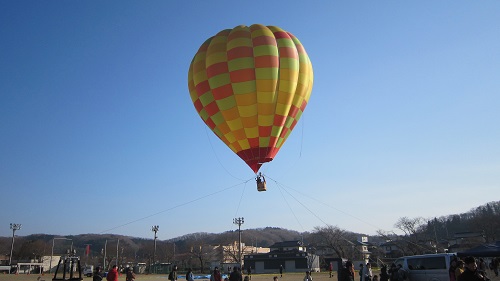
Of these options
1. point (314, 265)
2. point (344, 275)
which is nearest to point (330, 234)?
point (314, 265)

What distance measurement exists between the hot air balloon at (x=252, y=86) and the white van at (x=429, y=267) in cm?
830

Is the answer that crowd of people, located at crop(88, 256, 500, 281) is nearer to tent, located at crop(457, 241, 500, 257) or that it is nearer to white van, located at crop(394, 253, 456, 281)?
white van, located at crop(394, 253, 456, 281)

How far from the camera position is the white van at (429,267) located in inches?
579

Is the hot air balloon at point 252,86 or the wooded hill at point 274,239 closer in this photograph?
the hot air balloon at point 252,86

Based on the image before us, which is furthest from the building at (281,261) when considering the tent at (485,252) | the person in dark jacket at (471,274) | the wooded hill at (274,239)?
the person in dark jacket at (471,274)

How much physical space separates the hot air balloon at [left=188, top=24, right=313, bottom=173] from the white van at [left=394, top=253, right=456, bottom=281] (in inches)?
327

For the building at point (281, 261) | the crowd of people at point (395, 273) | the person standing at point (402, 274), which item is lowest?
the building at point (281, 261)

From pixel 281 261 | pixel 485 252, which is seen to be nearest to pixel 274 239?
pixel 281 261

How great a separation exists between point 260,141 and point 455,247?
84366mm

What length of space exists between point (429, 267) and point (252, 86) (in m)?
11.2

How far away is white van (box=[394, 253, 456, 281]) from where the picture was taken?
14.7m

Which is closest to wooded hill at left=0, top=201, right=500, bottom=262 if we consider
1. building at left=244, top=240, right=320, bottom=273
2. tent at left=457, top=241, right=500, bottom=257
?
building at left=244, top=240, right=320, bottom=273

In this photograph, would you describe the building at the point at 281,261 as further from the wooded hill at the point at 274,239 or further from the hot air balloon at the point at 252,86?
the hot air balloon at the point at 252,86

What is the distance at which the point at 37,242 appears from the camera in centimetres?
9550
